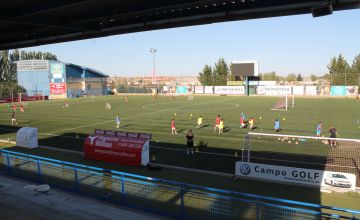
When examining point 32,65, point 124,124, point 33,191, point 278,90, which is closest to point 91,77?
point 32,65

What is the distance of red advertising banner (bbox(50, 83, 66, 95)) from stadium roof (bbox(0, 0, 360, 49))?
7460cm

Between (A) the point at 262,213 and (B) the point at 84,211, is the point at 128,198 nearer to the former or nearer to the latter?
(B) the point at 84,211

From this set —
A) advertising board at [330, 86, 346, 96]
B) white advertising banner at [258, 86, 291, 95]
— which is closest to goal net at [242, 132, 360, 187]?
white advertising banner at [258, 86, 291, 95]

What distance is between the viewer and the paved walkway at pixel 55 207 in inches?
454

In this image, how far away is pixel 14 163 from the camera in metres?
17.3

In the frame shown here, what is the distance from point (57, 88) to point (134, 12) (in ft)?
265

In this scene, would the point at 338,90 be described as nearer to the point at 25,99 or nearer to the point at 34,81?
the point at 25,99

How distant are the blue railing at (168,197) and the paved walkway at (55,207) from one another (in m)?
0.51

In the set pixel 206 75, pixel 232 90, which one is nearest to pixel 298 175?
pixel 232 90

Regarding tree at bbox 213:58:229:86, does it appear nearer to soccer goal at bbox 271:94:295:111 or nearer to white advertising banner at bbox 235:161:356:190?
soccer goal at bbox 271:94:295:111

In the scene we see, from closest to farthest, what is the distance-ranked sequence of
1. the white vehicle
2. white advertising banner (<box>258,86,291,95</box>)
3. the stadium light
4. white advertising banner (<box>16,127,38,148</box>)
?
the stadium light, the white vehicle, white advertising banner (<box>16,127,38,148</box>), white advertising banner (<box>258,86,291,95</box>)

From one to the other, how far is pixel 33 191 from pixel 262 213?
9.44 m

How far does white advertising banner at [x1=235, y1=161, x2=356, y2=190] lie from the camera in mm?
14891

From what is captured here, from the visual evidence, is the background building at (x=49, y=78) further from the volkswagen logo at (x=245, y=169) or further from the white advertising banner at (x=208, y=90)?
the volkswagen logo at (x=245, y=169)
